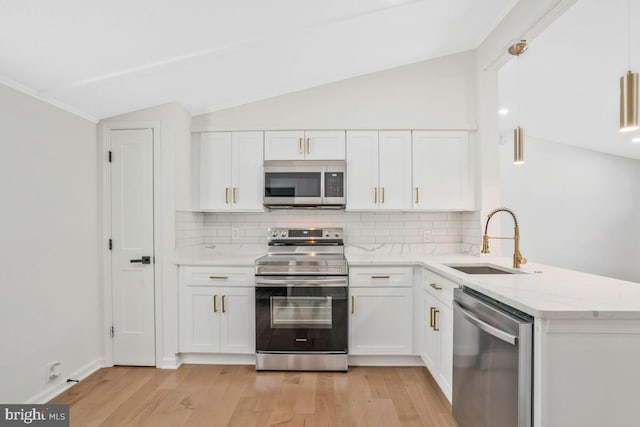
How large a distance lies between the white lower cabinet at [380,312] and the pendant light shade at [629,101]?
5.93 ft

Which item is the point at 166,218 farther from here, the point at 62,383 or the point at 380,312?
the point at 380,312

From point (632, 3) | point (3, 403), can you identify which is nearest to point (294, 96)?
point (632, 3)

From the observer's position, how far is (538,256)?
587 centimetres

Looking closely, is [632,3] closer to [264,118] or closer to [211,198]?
[264,118]

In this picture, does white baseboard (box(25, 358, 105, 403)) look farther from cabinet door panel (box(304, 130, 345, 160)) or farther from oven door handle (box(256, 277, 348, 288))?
cabinet door panel (box(304, 130, 345, 160))

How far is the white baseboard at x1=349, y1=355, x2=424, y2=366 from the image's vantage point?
2.93m

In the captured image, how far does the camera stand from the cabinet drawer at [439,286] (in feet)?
7.32

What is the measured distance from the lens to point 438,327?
245cm

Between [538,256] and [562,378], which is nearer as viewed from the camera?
[562,378]

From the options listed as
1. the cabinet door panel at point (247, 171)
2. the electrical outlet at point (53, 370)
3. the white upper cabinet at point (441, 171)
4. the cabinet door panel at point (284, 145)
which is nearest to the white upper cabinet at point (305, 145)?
the cabinet door panel at point (284, 145)

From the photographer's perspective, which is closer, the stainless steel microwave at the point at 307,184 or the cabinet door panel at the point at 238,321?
the cabinet door panel at the point at 238,321

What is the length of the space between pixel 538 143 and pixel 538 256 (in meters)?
1.96

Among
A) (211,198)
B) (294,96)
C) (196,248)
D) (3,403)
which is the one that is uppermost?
(294,96)

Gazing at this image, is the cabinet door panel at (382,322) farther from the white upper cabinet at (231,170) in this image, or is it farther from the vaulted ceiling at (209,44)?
the vaulted ceiling at (209,44)
